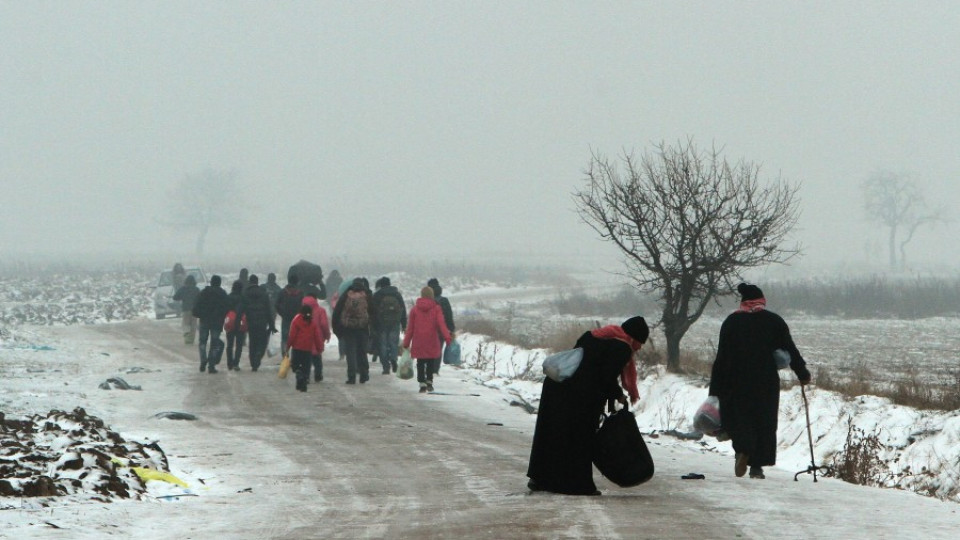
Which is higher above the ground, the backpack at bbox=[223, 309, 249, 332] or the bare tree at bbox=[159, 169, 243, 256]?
the bare tree at bbox=[159, 169, 243, 256]

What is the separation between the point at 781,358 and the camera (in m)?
11.2

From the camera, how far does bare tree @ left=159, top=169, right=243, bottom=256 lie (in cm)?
12688

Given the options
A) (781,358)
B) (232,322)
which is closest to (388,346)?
(232,322)

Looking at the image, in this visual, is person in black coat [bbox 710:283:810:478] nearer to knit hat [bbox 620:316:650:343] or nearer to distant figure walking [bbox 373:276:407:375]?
knit hat [bbox 620:316:650:343]

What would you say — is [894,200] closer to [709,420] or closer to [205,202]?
[205,202]

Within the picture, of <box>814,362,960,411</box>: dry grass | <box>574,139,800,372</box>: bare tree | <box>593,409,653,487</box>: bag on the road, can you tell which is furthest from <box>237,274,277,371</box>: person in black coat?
<box>593,409,653,487</box>: bag on the road

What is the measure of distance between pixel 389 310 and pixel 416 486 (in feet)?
39.2

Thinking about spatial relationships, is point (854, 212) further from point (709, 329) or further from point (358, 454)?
point (358, 454)

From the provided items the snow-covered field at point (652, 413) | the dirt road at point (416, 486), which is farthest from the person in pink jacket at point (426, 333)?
the snow-covered field at point (652, 413)

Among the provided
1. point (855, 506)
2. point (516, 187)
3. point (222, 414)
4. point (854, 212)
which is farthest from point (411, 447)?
point (516, 187)

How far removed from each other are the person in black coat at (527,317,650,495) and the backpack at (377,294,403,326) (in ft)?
42.1

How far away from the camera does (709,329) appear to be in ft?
132

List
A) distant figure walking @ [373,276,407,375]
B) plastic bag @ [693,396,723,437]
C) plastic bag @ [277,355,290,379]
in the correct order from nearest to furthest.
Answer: plastic bag @ [693,396,723,437]
plastic bag @ [277,355,290,379]
distant figure walking @ [373,276,407,375]

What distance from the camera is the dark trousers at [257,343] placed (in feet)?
76.5
